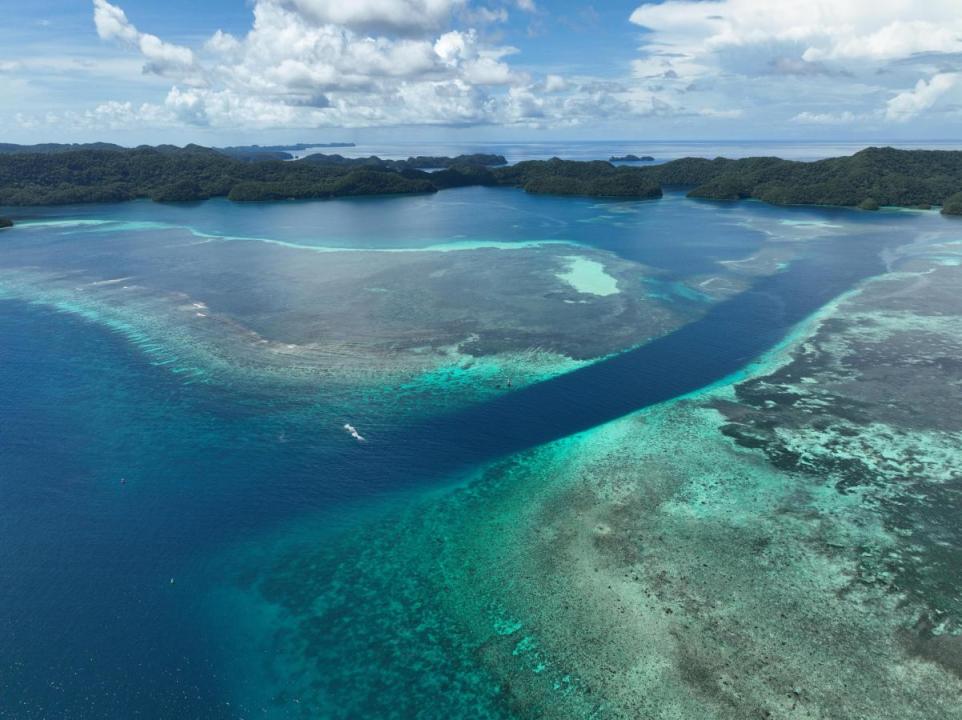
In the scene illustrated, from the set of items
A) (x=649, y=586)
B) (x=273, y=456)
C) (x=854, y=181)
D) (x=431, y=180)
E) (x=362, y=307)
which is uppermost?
(x=431, y=180)

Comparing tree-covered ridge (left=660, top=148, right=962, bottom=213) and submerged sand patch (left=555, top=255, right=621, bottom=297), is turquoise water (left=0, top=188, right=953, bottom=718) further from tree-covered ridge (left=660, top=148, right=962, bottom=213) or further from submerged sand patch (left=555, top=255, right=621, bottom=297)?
tree-covered ridge (left=660, top=148, right=962, bottom=213)

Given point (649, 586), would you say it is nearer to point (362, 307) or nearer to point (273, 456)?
point (273, 456)

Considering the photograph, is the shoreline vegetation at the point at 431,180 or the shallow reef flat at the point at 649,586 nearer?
the shallow reef flat at the point at 649,586

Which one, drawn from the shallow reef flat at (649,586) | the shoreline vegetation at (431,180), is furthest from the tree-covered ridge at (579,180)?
the shallow reef flat at (649,586)

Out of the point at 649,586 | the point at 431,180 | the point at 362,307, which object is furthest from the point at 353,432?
the point at 431,180

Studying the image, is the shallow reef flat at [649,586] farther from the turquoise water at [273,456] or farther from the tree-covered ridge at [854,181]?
the tree-covered ridge at [854,181]
